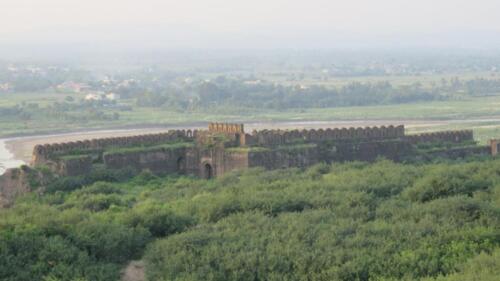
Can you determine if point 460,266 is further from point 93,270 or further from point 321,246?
point 93,270

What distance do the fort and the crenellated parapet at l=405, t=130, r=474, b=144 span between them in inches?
23.8

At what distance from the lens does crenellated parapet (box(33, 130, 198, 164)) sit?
30.8 meters

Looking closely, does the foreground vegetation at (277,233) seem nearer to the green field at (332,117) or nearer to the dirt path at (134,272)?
the dirt path at (134,272)

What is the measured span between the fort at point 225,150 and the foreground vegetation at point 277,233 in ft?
15.4

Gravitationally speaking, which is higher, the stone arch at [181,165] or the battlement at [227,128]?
the battlement at [227,128]

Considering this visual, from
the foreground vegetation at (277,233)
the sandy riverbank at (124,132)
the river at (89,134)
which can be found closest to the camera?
the foreground vegetation at (277,233)

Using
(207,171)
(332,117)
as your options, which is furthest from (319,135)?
(332,117)

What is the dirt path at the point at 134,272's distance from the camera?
18.6 m

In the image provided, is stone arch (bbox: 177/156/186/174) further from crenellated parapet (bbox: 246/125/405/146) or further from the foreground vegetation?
the foreground vegetation

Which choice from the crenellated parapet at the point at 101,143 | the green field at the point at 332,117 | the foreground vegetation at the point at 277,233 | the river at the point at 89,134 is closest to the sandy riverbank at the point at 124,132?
the river at the point at 89,134

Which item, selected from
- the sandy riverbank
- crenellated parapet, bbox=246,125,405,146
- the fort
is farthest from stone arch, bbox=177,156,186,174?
the sandy riverbank

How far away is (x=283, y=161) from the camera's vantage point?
32312mm

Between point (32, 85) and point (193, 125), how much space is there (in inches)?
1781

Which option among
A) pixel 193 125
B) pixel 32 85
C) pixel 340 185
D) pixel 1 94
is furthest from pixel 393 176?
pixel 32 85
